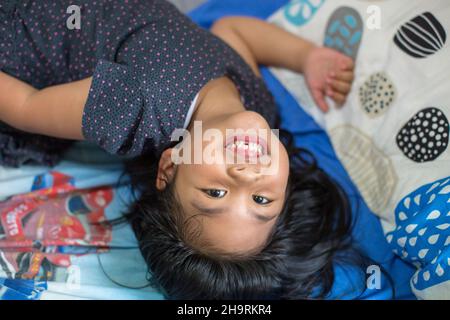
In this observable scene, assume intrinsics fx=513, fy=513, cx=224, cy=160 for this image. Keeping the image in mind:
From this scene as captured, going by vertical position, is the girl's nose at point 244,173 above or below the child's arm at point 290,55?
below

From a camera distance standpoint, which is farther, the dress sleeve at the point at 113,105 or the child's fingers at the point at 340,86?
the child's fingers at the point at 340,86

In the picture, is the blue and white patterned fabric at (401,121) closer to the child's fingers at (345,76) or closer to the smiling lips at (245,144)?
the child's fingers at (345,76)

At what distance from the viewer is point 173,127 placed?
1.04m

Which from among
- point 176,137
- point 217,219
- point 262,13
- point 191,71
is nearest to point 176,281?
point 217,219

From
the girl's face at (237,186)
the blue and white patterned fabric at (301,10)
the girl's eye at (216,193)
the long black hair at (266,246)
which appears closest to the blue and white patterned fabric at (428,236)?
the long black hair at (266,246)

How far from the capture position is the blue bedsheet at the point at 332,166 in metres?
1.12

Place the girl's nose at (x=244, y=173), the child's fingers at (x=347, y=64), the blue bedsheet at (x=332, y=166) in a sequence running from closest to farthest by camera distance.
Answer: the girl's nose at (x=244, y=173) → the blue bedsheet at (x=332, y=166) → the child's fingers at (x=347, y=64)

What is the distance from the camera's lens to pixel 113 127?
100cm

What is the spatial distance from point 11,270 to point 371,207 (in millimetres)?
788

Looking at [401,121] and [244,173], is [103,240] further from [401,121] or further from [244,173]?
[401,121]

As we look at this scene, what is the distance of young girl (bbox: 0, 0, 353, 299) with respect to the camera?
950 mm

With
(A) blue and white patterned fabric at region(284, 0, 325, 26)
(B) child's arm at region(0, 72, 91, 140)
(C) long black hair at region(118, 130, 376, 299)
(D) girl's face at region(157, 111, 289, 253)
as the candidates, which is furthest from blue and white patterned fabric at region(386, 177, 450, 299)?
(B) child's arm at region(0, 72, 91, 140)

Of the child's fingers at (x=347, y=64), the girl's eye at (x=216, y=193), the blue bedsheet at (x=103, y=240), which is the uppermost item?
the child's fingers at (x=347, y=64)

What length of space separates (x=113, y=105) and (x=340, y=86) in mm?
561
